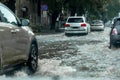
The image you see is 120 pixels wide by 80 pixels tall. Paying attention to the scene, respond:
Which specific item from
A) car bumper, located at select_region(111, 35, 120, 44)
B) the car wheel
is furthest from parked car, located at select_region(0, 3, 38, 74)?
car bumper, located at select_region(111, 35, 120, 44)

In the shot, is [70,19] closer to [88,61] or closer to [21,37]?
[88,61]

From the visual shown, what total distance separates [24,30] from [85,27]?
75.7 ft

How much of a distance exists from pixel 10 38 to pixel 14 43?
0.98ft

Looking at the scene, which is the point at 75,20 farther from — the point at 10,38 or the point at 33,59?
the point at 10,38

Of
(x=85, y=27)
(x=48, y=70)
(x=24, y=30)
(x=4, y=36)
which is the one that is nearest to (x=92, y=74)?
(x=48, y=70)

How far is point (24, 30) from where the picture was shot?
9.49 meters

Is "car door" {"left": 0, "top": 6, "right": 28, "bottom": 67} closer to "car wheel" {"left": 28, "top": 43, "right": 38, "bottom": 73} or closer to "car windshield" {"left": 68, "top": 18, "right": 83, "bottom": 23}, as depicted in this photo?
"car wheel" {"left": 28, "top": 43, "right": 38, "bottom": 73}

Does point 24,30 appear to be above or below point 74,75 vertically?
above

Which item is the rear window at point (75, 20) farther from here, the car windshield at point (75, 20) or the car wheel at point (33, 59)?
the car wheel at point (33, 59)

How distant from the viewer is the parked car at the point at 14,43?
799 centimetres

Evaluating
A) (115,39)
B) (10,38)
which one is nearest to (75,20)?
(115,39)

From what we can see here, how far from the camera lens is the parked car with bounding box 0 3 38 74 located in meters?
7.99

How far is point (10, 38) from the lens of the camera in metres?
8.30

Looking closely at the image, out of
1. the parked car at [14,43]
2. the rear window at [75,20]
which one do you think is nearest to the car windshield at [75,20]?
the rear window at [75,20]
